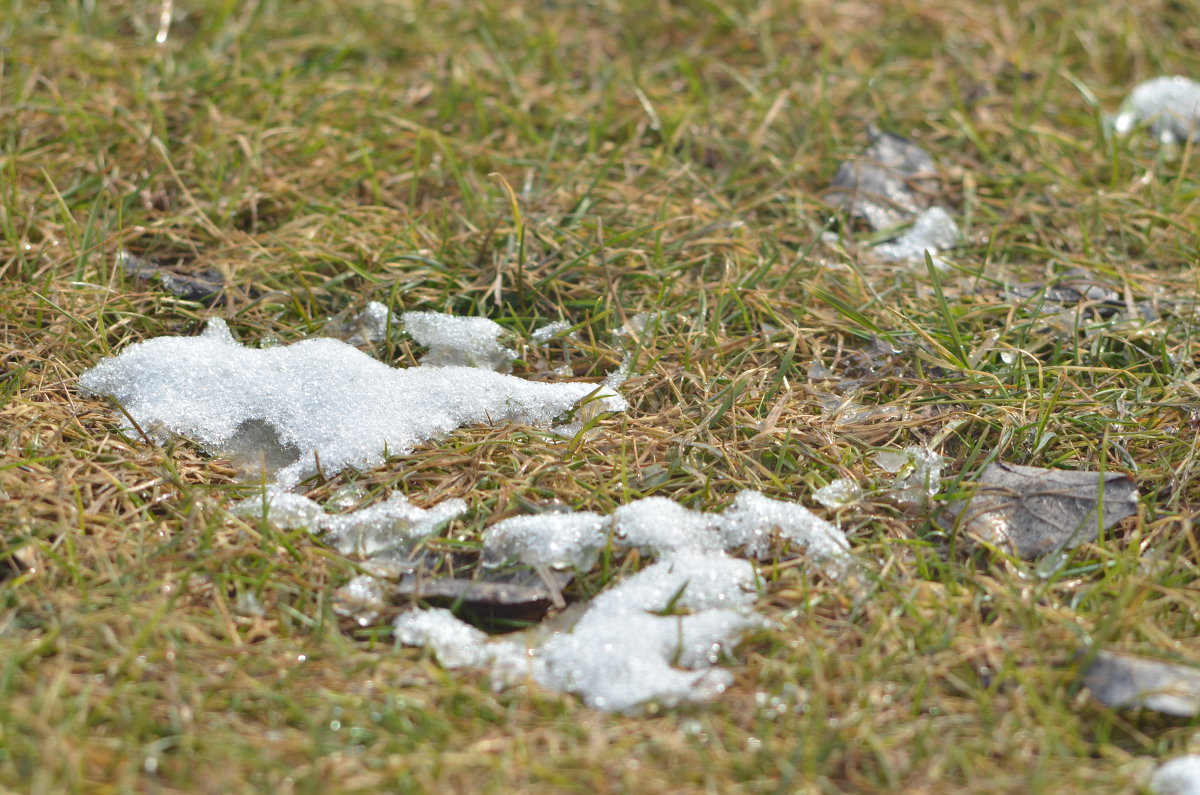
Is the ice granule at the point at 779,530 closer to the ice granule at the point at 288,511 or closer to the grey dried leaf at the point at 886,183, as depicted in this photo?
the ice granule at the point at 288,511

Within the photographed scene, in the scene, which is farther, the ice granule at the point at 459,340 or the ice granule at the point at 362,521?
the ice granule at the point at 459,340

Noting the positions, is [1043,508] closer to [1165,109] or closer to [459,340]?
[459,340]

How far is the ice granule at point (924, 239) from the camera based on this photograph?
275 centimetres

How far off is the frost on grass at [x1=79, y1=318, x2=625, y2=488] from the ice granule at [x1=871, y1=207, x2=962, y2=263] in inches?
39.0

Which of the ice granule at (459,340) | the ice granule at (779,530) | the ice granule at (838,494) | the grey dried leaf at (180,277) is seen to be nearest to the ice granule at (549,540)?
the ice granule at (779,530)

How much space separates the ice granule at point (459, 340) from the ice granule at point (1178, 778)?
142 centimetres

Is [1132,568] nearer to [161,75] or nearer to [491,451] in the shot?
[491,451]

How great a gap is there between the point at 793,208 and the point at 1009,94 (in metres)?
1.09

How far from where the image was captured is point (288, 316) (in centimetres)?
247

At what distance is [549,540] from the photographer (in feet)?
5.99

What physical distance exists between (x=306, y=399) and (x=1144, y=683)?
5.00ft

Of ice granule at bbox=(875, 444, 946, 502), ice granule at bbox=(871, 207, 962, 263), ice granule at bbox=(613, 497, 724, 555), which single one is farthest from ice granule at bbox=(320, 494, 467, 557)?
ice granule at bbox=(871, 207, 962, 263)

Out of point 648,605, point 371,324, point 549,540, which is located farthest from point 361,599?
point 371,324

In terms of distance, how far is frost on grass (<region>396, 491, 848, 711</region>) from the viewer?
5.21ft
